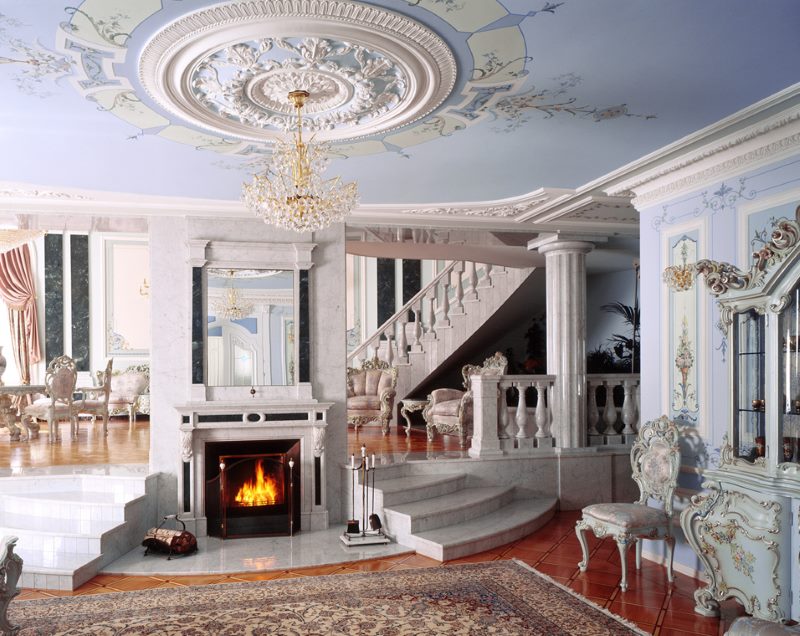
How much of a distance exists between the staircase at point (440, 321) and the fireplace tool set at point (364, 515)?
3.79m

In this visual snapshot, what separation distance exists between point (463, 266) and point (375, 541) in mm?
5488

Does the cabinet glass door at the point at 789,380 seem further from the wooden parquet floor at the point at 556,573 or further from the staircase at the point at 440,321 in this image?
the staircase at the point at 440,321

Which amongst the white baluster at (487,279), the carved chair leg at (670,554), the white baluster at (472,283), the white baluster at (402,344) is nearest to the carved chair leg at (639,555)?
the carved chair leg at (670,554)

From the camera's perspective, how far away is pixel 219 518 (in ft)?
22.2

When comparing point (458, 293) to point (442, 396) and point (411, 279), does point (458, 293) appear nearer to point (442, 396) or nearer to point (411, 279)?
point (442, 396)

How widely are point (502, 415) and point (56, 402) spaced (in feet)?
19.5

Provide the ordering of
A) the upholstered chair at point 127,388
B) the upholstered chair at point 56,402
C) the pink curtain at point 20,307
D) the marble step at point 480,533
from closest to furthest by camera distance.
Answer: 1. the marble step at point 480,533
2. the upholstered chair at point 56,402
3. the upholstered chair at point 127,388
4. the pink curtain at point 20,307

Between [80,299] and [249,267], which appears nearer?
[249,267]

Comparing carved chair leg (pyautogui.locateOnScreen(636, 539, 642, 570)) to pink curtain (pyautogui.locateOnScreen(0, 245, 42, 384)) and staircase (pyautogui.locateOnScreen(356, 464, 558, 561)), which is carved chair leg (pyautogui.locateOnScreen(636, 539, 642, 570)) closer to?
staircase (pyautogui.locateOnScreen(356, 464, 558, 561))

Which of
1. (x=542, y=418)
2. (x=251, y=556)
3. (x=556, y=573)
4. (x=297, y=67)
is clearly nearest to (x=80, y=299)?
(x=251, y=556)

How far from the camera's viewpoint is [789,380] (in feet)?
13.6

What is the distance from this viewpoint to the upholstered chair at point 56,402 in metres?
9.30

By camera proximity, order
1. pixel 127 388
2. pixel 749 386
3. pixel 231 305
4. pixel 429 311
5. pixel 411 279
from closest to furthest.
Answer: pixel 749 386 < pixel 231 305 < pixel 429 311 < pixel 127 388 < pixel 411 279

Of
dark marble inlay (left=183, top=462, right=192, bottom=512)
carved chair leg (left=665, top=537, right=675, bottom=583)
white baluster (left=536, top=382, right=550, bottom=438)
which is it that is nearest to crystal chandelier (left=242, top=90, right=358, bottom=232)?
dark marble inlay (left=183, top=462, right=192, bottom=512)
